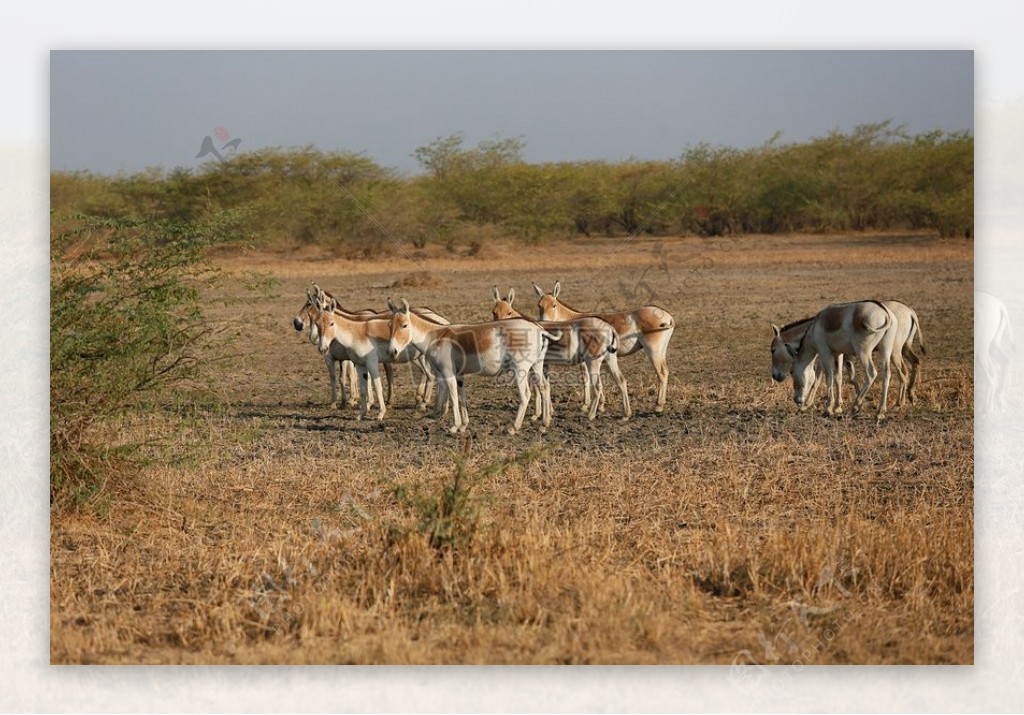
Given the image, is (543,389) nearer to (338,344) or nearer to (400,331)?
(400,331)

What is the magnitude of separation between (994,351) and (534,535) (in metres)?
3.76

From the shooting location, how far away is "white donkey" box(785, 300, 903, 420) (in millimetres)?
9570

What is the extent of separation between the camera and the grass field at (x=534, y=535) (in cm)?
575

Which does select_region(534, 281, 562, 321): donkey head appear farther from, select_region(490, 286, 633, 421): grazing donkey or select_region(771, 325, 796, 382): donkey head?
select_region(771, 325, 796, 382): donkey head

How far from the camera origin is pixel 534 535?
6.45m

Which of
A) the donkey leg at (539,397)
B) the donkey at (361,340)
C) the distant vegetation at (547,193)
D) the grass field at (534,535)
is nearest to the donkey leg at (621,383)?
the grass field at (534,535)

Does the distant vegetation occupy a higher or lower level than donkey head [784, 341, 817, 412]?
higher

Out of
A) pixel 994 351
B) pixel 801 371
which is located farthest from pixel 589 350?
pixel 994 351

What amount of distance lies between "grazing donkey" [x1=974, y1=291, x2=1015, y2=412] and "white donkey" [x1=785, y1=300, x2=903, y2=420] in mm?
858

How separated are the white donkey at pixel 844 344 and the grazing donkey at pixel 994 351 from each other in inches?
33.8

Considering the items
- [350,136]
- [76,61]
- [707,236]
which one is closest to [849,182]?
[707,236]

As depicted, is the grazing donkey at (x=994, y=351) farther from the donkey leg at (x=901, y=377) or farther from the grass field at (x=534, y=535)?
the donkey leg at (x=901, y=377)

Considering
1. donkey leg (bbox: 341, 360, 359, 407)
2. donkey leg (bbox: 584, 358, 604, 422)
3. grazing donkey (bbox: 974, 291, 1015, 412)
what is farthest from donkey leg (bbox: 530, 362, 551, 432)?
grazing donkey (bbox: 974, 291, 1015, 412)

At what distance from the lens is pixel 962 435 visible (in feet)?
29.0
